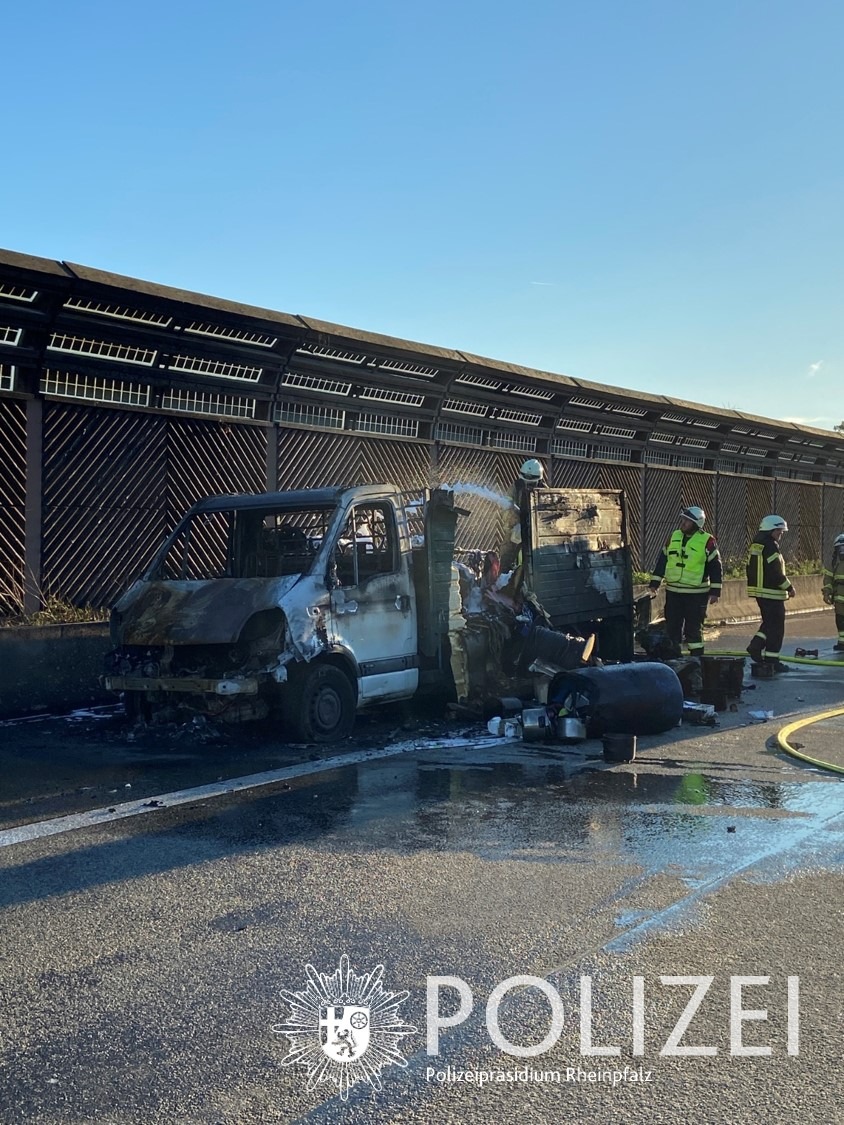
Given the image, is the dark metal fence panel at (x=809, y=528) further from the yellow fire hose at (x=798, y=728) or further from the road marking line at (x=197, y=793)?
the road marking line at (x=197, y=793)

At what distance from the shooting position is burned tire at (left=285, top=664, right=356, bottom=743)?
882 centimetres

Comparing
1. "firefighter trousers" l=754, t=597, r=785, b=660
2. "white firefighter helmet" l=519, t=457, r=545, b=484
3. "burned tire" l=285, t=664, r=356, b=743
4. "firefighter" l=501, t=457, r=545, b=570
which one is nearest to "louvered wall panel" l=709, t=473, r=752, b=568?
"firefighter trousers" l=754, t=597, r=785, b=660

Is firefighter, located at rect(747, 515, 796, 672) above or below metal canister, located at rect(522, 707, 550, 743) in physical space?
above

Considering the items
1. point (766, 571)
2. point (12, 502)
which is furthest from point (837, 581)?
point (12, 502)

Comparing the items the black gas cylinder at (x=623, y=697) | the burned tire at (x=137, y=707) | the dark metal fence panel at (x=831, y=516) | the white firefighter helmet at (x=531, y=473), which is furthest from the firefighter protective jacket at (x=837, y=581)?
the dark metal fence panel at (x=831, y=516)

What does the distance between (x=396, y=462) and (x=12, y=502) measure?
596cm

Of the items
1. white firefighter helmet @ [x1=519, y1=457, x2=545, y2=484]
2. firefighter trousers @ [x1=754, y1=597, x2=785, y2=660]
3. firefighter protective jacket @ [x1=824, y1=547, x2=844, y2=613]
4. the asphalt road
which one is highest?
white firefighter helmet @ [x1=519, y1=457, x2=545, y2=484]

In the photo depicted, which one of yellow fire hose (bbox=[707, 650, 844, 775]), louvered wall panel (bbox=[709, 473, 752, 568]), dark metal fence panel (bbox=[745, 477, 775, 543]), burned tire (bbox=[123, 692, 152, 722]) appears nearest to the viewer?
yellow fire hose (bbox=[707, 650, 844, 775])

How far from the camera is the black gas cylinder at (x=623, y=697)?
363 inches

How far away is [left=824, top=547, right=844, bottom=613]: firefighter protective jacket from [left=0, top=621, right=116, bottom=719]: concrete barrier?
10.4m

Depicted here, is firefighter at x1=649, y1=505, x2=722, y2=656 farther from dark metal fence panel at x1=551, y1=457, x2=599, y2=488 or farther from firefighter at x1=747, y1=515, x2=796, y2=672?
dark metal fence panel at x1=551, y1=457, x2=599, y2=488

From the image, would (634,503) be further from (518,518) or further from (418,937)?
(418,937)

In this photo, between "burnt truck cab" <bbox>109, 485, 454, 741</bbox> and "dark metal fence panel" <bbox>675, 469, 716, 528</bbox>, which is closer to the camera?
"burnt truck cab" <bbox>109, 485, 454, 741</bbox>

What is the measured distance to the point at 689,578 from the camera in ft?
43.8
